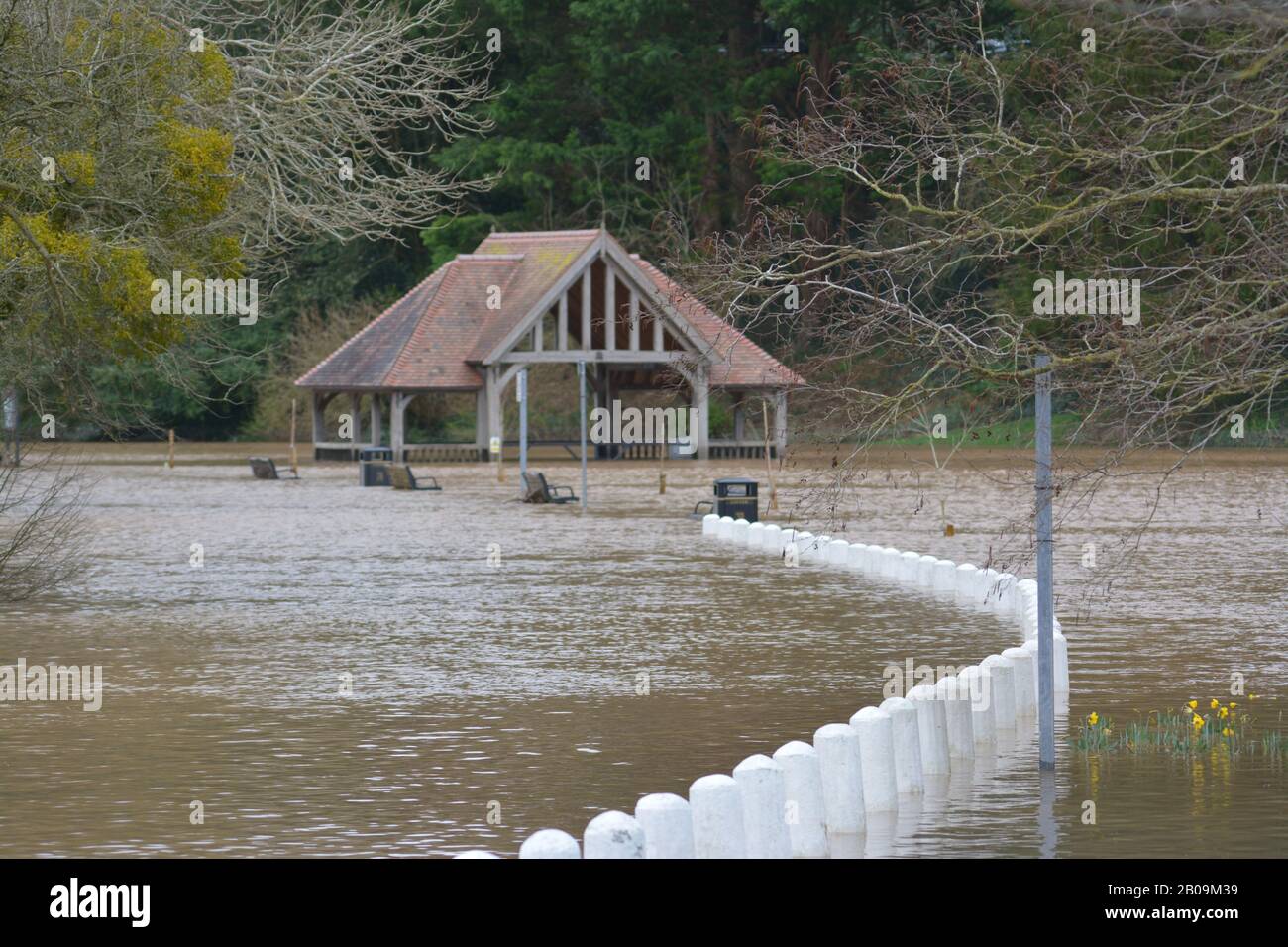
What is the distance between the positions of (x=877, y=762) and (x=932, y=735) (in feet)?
3.71

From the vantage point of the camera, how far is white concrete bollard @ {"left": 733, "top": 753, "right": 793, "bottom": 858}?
9.75 meters

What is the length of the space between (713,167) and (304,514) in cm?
3796

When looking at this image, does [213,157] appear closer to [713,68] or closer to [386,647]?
[386,647]

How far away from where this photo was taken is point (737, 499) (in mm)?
34594

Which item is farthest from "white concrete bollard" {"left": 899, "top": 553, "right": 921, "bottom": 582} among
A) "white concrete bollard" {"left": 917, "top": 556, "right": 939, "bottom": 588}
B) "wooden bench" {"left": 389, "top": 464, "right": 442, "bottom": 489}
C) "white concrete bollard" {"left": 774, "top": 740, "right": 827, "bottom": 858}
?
"wooden bench" {"left": 389, "top": 464, "right": 442, "bottom": 489}

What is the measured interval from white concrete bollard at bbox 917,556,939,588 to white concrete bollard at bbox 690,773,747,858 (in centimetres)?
1453

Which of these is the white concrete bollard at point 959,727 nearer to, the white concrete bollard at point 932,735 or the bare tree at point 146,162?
the white concrete bollard at point 932,735

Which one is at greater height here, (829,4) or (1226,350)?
(829,4)

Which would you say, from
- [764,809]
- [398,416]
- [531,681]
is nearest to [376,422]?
[398,416]

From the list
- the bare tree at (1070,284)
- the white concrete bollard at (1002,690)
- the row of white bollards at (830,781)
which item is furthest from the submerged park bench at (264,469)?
the white concrete bollard at (1002,690)

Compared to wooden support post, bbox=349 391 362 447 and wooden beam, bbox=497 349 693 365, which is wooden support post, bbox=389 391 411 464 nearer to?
wooden support post, bbox=349 391 362 447

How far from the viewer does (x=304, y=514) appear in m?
38.8

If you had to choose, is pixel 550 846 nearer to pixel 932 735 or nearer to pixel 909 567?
pixel 932 735
